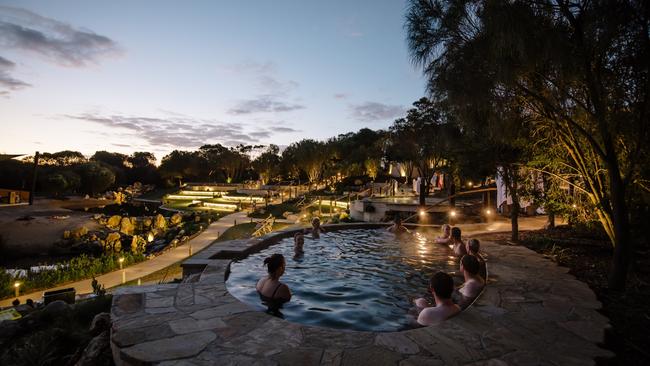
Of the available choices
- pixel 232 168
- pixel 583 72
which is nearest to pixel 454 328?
pixel 583 72

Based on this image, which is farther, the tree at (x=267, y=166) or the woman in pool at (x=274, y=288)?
the tree at (x=267, y=166)

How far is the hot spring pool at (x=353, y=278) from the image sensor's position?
17.3 ft

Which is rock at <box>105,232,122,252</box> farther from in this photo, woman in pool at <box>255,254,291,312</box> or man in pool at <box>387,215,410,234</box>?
woman in pool at <box>255,254,291,312</box>

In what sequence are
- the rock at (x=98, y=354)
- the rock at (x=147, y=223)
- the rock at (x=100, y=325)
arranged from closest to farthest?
the rock at (x=98, y=354), the rock at (x=100, y=325), the rock at (x=147, y=223)

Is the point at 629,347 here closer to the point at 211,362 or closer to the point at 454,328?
the point at 454,328

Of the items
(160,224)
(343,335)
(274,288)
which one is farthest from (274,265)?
(160,224)

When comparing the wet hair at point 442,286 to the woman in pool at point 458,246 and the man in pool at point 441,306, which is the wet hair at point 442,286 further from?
the woman in pool at point 458,246

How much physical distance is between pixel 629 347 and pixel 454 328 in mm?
1902

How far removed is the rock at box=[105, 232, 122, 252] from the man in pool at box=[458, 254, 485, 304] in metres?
25.4

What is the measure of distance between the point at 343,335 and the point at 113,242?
27.2 meters

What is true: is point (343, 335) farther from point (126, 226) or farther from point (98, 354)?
point (126, 226)

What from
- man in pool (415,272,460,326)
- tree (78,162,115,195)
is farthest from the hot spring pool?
tree (78,162,115,195)

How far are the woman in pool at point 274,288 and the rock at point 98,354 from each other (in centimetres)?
239

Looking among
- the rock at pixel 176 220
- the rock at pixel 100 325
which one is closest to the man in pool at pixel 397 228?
the rock at pixel 100 325
